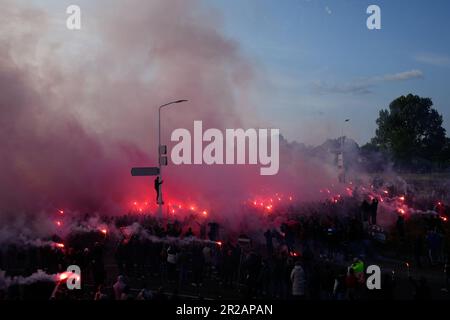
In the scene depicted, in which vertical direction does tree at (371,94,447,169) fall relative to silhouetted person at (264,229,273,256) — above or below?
above

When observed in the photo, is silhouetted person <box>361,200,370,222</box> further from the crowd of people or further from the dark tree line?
the dark tree line

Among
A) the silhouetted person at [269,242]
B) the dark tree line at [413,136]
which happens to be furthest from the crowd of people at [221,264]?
the dark tree line at [413,136]

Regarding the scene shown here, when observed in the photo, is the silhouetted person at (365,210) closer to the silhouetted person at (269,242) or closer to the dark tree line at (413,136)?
the silhouetted person at (269,242)

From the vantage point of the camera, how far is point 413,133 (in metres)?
89.1

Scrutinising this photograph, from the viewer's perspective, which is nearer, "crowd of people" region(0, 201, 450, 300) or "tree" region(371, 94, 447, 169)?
"crowd of people" region(0, 201, 450, 300)

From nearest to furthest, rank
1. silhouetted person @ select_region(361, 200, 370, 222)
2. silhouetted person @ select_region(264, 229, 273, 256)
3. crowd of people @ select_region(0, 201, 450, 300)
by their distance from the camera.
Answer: crowd of people @ select_region(0, 201, 450, 300) < silhouetted person @ select_region(264, 229, 273, 256) < silhouetted person @ select_region(361, 200, 370, 222)

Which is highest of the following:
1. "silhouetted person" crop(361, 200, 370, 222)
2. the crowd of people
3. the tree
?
the tree

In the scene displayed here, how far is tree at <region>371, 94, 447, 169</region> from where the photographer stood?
8385 cm

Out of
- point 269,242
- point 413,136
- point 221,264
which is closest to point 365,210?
point 269,242

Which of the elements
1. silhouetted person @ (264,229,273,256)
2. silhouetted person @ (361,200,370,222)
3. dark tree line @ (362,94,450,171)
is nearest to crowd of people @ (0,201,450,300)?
silhouetted person @ (264,229,273,256)

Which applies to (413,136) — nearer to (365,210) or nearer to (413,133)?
(413,133)

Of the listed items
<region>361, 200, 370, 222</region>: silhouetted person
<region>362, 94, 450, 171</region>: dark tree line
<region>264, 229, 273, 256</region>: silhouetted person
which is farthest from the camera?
<region>362, 94, 450, 171</region>: dark tree line
